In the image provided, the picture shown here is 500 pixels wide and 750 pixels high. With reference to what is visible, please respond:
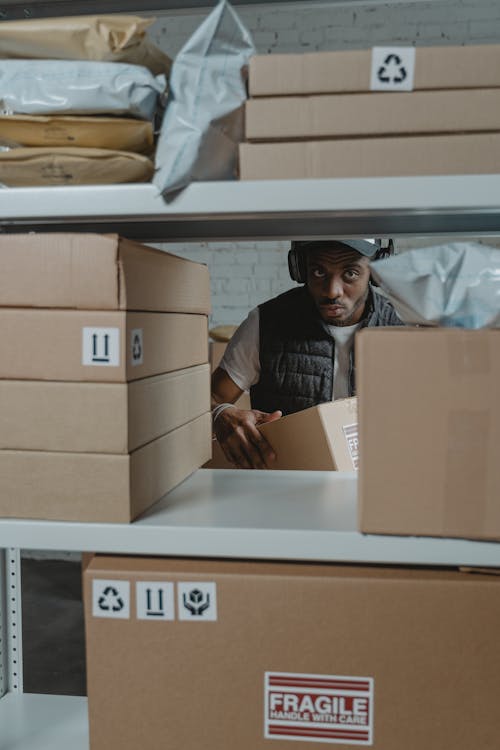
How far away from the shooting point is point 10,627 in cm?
129

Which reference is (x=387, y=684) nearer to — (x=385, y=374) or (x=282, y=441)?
(x=385, y=374)

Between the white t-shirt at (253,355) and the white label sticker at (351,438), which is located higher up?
the white t-shirt at (253,355)

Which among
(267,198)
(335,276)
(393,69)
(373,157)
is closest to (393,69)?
(393,69)

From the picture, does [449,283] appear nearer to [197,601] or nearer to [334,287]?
[197,601]

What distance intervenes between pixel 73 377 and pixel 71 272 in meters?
0.13

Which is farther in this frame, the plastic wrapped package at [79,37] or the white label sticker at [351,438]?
the white label sticker at [351,438]

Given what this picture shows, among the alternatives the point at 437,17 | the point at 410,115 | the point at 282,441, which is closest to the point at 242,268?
the point at 437,17

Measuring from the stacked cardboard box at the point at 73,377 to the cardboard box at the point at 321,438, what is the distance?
43 centimetres

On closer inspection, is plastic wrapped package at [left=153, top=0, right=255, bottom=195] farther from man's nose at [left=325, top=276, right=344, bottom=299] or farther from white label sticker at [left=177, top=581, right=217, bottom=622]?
man's nose at [left=325, top=276, right=344, bottom=299]

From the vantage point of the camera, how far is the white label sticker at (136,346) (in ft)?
2.78

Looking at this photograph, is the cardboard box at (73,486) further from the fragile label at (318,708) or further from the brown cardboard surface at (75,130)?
the brown cardboard surface at (75,130)

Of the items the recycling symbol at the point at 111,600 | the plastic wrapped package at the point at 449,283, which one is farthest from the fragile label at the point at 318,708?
the plastic wrapped package at the point at 449,283

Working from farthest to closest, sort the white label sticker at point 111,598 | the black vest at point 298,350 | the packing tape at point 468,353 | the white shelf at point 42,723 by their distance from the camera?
the black vest at point 298,350
the white shelf at point 42,723
the white label sticker at point 111,598
the packing tape at point 468,353

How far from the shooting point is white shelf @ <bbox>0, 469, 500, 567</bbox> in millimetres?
789
